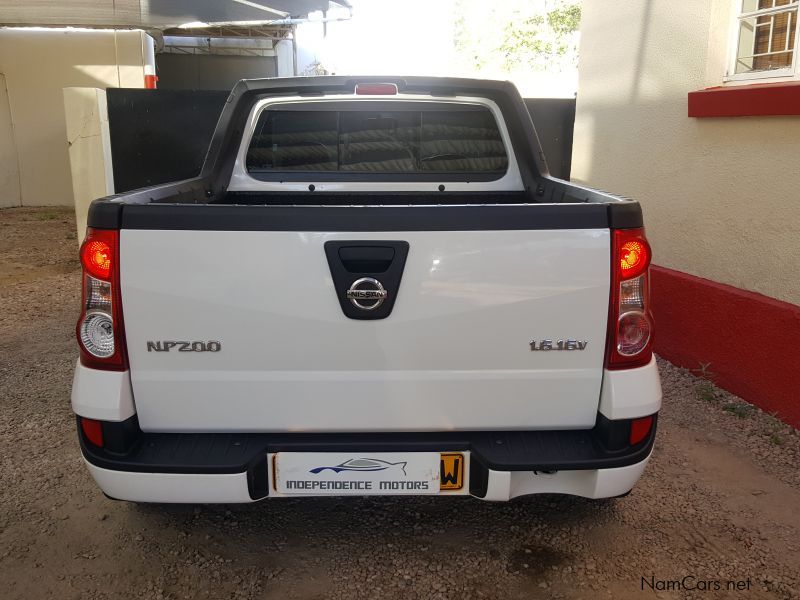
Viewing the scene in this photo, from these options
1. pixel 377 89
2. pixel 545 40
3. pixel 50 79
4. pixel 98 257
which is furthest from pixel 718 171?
pixel 545 40

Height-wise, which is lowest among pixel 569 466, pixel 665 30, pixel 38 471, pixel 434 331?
pixel 38 471

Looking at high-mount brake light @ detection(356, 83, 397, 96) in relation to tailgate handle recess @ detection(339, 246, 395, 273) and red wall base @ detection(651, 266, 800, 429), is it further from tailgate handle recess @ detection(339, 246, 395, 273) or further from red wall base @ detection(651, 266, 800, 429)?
red wall base @ detection(651, 266, 800, 429)

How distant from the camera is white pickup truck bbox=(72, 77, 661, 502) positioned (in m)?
2.14

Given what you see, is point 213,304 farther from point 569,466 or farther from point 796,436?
point 796,436

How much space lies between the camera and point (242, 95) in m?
3.38

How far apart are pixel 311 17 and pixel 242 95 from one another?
12.0 metres

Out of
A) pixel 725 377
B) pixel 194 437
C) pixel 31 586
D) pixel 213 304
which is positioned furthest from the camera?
pixel 725 377

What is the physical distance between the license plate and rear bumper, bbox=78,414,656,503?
3 cm

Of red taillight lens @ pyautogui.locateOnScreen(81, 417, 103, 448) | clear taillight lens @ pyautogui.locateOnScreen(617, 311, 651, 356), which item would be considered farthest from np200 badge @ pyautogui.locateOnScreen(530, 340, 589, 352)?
red taillight lens @ pyautogui.locateOnScreen(81, 417, 103, 448)

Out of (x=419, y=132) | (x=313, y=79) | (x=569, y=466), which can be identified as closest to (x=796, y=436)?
(x=569, y=466)

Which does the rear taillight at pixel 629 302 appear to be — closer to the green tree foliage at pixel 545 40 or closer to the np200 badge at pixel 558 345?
the np200 badge at pixel 558 345

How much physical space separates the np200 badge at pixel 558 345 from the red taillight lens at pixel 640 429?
33 cm

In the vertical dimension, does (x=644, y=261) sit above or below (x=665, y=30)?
below

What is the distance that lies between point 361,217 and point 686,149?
10.4ft
